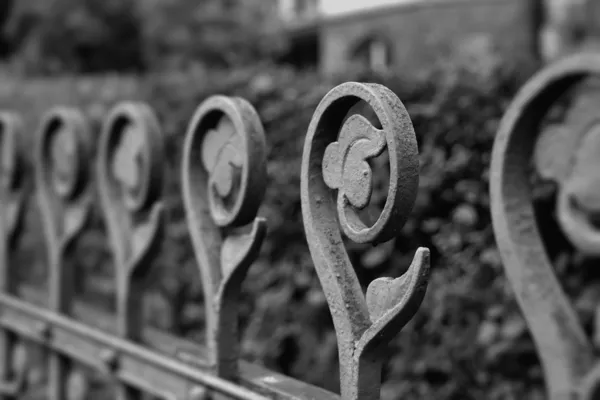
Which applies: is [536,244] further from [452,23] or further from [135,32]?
[135,32]

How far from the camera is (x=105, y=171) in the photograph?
60.2 inches

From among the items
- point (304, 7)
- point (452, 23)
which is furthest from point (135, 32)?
point (452, 23)

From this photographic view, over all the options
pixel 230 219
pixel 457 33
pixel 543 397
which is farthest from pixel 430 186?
pixel 457 33

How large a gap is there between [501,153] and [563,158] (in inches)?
11.0

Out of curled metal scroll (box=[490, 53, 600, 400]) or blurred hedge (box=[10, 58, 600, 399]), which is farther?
blurred hedge (box=[10, 58, 600, 399])

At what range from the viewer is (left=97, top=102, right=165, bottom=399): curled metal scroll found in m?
1.37

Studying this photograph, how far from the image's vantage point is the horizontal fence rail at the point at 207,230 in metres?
0.92

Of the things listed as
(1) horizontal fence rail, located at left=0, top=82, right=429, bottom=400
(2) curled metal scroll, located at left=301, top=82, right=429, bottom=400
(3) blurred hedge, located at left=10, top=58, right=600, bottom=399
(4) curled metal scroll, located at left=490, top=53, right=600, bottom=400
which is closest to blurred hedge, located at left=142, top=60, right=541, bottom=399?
(3) blurred hedge, located at left=10, top=58, right=600, bottom=399

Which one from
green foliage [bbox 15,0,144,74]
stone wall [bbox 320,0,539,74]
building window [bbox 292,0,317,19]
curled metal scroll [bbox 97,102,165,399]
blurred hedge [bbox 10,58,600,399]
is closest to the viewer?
curled metal scroll [bbox 97,102,165,399]

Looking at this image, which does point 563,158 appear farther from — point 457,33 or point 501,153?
point 457,33

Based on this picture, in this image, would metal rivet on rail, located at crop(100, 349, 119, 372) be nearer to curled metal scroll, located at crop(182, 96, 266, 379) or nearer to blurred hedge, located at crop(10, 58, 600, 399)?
curled metal scroll, located at crop(182, 96, 266, 379)

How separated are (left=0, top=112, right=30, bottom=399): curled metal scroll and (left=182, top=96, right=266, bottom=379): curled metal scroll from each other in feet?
2.75

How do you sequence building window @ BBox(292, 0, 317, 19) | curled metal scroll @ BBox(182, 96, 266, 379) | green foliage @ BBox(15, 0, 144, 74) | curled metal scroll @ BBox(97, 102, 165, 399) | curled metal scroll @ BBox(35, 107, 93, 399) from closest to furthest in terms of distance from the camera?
1. curled metal scroll @ BBox(182, 96, 266, 379)
2. curled metal scroll @ BBox(97, 102, 165, 399)
3. curled metal scroll @ BBox(35, 107, 93, 399)
4. green foliage @ BBox(15, 0, 144, 74)
5. building window @ BBox(292, 0, 317, 19)

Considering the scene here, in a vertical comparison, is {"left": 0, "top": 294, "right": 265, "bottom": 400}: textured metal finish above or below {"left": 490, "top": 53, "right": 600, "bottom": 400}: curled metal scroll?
below
